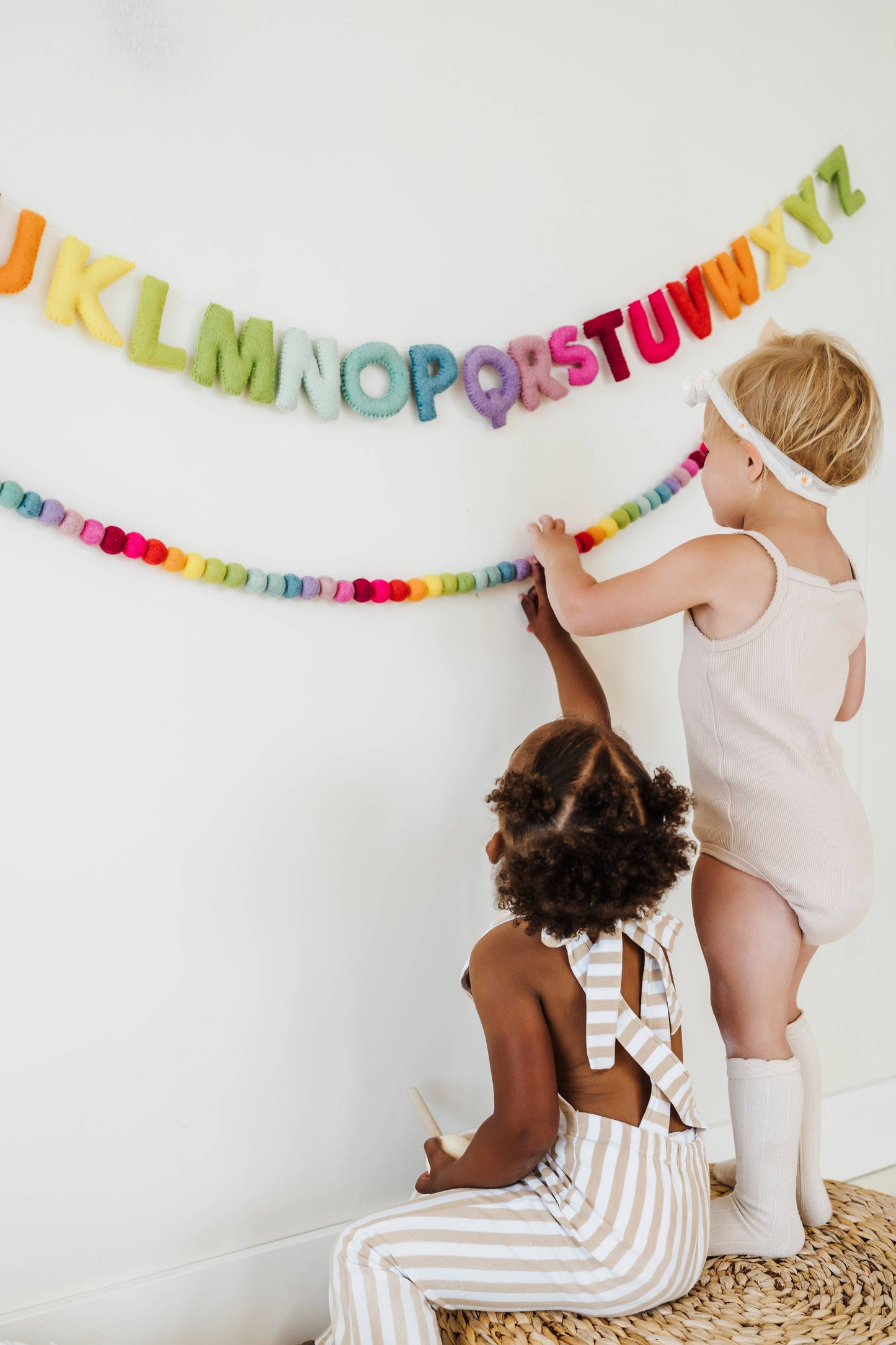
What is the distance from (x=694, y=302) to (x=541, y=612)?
1.54 ft

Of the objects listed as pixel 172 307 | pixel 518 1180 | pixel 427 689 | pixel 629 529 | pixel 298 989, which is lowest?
pixel 518 1180

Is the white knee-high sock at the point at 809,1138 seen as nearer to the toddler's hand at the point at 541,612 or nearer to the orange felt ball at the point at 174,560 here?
the toddler's hand at the point at 541,612

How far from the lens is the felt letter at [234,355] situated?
107cm

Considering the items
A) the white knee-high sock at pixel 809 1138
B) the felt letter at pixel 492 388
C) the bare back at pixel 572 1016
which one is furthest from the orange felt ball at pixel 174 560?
the white knee-high sock at pixel 809 1138

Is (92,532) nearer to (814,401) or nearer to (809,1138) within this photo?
(814,401)

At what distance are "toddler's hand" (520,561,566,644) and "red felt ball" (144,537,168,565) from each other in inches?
17.6

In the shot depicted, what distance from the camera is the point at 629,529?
139cm

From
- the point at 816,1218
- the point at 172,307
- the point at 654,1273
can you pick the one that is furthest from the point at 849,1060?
the point at 172,307

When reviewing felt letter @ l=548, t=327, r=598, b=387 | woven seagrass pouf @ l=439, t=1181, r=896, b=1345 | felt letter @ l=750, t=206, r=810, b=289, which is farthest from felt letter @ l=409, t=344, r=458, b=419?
woven seagrass pouf @ l=439, t=1181, r=896, b=1345

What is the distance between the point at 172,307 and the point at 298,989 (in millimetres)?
772

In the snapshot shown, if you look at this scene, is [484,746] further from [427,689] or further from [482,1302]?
[482,1302]

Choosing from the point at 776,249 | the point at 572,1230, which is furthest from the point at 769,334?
the point at 572,1230

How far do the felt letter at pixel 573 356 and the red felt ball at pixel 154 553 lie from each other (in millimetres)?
536

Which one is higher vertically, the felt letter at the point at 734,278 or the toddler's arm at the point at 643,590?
the felt letter at the point at 734,278
